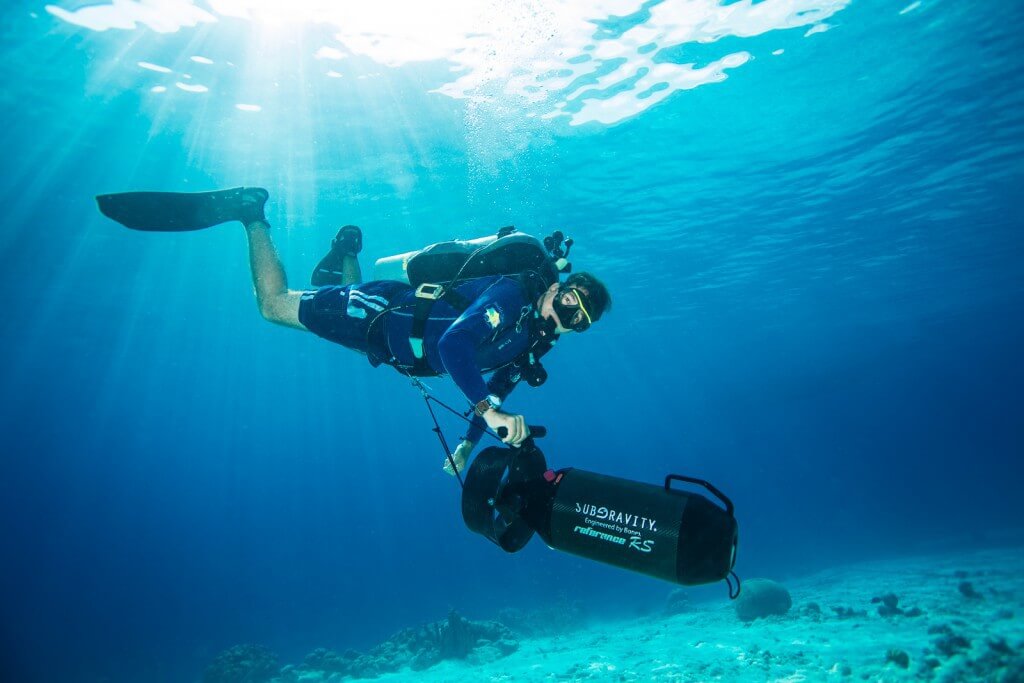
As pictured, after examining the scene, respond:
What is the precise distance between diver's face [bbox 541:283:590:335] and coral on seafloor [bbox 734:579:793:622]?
Result: 16.9m

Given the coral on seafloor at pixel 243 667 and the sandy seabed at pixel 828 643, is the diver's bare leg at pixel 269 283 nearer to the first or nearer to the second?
the sandy seabed at pixel 828 643

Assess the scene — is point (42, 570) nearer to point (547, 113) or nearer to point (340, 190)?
point (340, 190)

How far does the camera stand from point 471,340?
3229 mm

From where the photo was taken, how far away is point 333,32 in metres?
10.3

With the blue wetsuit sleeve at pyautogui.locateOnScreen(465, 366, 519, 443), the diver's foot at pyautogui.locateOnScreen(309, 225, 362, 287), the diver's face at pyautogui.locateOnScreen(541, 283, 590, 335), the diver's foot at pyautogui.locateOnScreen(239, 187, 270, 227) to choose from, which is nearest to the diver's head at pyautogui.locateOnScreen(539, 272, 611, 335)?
the diver's face at pyautogui.locateOnScreen(541, 283, 590, 335)

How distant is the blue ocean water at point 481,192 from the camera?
417 inches

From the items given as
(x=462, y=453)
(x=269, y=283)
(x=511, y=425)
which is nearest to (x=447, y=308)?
(x=462, y=453)

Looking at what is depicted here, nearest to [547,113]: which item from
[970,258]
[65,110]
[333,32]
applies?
[333,32]

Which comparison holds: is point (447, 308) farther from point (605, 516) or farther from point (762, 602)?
point (762, 602)

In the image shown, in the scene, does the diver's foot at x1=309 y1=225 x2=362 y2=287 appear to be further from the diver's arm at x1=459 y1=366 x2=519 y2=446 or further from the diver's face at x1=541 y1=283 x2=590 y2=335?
the diver's face at x1=541 y1=283 x2=590 y2=335

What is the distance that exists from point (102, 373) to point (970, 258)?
61509 millimetres

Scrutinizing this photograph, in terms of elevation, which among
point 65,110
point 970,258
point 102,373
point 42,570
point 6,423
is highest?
point 970,258

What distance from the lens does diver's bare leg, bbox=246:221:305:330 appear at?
4.88 meters

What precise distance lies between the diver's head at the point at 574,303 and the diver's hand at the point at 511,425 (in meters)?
1.18
